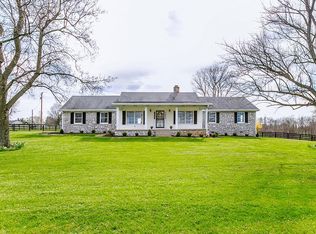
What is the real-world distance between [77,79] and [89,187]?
11390 mm

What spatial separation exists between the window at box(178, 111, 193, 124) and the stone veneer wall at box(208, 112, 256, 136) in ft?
11.4

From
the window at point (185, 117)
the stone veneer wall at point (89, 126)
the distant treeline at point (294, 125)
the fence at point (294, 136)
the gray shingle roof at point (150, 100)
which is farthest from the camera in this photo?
the distant treeline at point (294, 125)

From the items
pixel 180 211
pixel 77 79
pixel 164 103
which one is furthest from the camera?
pixel 164 103

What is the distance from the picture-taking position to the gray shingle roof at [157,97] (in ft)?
91.7

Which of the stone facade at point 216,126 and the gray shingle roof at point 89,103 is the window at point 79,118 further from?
the gray shingle roof at point 89,103

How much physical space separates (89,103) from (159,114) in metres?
8.51

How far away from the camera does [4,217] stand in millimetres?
5152

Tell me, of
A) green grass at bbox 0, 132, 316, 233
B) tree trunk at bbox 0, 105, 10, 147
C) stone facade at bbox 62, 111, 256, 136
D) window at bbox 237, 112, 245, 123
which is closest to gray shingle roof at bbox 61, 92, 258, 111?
window at bbox 237, 112, 245, 123

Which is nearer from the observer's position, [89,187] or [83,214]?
[83,214]

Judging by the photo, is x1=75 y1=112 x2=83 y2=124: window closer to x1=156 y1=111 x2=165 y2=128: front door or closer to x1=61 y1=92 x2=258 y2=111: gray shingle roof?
x1=61 y1=92 x2=258 y2=111: gray shingle roof

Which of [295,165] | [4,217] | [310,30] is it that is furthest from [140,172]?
[310,30]

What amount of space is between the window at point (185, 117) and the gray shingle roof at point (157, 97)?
131 centimetres

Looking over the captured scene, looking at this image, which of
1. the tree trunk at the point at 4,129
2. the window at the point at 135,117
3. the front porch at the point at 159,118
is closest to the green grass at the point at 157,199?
the tree trunk at the point at 4,129

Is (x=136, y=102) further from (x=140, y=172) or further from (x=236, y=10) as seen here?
(x=140, y=172)
